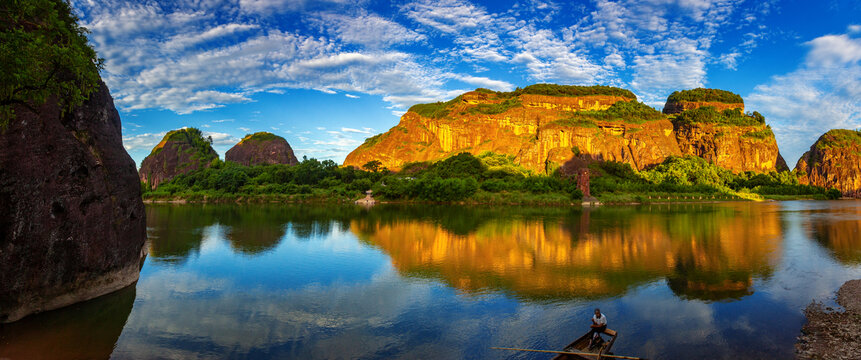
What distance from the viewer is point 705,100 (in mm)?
138750

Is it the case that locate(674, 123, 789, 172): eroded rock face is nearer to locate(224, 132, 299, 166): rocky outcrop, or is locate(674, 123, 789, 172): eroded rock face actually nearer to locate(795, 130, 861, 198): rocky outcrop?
locate(795, 130, 861, 198): rocky outcrop

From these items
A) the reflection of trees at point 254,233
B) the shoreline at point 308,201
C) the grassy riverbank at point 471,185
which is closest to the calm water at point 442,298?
the reflection of trees at point 254,233

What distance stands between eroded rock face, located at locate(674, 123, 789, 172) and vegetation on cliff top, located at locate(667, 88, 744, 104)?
16098mm

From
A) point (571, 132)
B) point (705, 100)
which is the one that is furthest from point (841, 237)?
point (705, 100)

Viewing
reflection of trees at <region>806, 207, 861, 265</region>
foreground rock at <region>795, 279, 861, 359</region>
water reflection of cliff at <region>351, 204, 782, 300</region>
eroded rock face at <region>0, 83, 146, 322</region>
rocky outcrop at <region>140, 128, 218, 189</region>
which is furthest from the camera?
rocky outcrop at <region>140, 128, 218, 189</region>

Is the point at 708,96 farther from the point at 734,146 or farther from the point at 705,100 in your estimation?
the point at 734,146

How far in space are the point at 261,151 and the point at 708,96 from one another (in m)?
147

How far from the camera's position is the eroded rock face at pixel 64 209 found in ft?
34.1

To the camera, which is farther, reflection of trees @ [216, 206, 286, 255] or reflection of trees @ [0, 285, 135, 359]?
reflection of trees @ [216, 206, 286, 255]

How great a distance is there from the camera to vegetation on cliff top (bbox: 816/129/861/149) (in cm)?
12888

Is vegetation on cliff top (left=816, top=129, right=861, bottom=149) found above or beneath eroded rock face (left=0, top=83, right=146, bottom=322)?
above

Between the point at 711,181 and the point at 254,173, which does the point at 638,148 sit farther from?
the point at 254,173

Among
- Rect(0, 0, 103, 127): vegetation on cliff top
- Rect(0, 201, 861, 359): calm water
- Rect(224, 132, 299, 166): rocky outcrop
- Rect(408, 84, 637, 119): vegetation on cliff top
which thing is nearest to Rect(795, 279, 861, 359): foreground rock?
Rect(0, 201, 861, 359): calm water

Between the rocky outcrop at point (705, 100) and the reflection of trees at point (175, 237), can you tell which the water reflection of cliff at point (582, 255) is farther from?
the rocky outcrop at point (705, 100)
